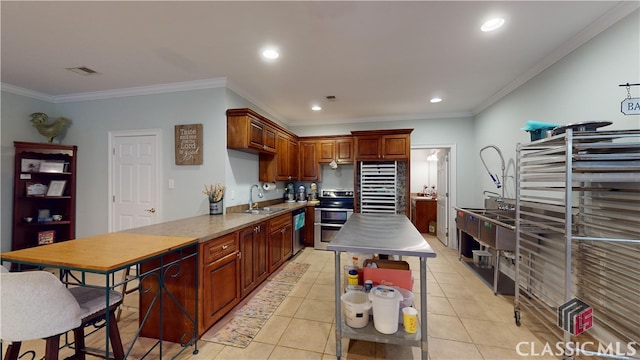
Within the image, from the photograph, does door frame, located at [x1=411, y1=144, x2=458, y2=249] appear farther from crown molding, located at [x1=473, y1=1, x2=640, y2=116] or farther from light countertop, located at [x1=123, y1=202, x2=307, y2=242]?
light countertop, located at [x1=123, y1=202, x2=307, y2=242]

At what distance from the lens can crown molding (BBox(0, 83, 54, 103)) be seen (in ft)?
10.6

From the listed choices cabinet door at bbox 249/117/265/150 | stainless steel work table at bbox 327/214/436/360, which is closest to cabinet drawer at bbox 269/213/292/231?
cabinet door at bbox 249/117/265/150

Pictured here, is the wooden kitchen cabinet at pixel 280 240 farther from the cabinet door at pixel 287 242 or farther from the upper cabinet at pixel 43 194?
the upper cabinet at pixel 43 194

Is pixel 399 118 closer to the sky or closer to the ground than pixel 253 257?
closer to the sky

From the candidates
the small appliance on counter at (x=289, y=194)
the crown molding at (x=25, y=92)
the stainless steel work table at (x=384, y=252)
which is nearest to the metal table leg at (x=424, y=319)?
the stainless steel work table at (x=384, y=252)

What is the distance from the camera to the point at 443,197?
5.12m

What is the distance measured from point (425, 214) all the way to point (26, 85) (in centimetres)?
755

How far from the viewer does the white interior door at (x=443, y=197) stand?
4910mm

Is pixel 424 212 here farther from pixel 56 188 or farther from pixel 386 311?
pixel 56 188

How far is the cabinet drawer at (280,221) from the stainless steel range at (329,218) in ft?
2.60

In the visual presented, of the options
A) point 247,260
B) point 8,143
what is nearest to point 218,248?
point 247,260

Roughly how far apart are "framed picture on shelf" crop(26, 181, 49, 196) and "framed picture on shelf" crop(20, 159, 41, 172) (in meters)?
0.18

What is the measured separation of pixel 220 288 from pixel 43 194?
3285mm

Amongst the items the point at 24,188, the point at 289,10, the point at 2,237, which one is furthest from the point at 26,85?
the point at 289,10
